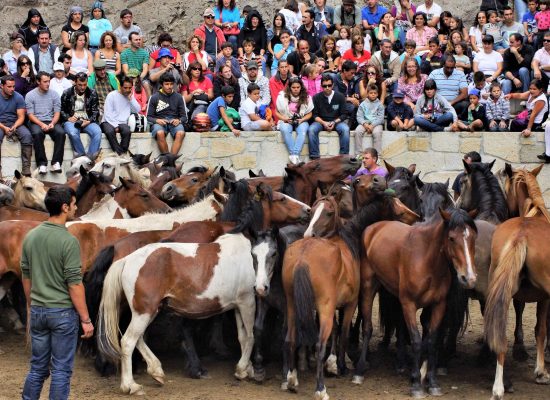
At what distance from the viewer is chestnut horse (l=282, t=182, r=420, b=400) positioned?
1030 centimetres

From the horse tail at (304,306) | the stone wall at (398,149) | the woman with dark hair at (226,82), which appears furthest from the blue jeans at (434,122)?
the horse tail at (304,306)

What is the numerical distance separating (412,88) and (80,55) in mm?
5982

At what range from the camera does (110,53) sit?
1897 cm

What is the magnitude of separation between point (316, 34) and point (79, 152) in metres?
5.59

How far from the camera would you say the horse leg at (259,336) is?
36.3ft

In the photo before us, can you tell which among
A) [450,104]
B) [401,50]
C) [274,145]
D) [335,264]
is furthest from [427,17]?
[335,264]

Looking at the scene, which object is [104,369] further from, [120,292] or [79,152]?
[79,152]

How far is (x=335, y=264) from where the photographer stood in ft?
34.8

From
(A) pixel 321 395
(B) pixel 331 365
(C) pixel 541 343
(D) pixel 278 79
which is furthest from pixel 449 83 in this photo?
(A) pixel 321 395

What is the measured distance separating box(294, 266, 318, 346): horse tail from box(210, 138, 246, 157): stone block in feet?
25.8

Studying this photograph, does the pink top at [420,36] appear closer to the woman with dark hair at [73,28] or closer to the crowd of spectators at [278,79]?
the crowd of spectators at [278,79]

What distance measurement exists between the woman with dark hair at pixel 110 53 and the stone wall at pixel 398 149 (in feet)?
6.03

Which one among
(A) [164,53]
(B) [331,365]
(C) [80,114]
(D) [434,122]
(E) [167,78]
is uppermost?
(A) [164,53]

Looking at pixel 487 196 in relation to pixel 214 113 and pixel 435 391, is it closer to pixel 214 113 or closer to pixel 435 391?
pixel 435 391
